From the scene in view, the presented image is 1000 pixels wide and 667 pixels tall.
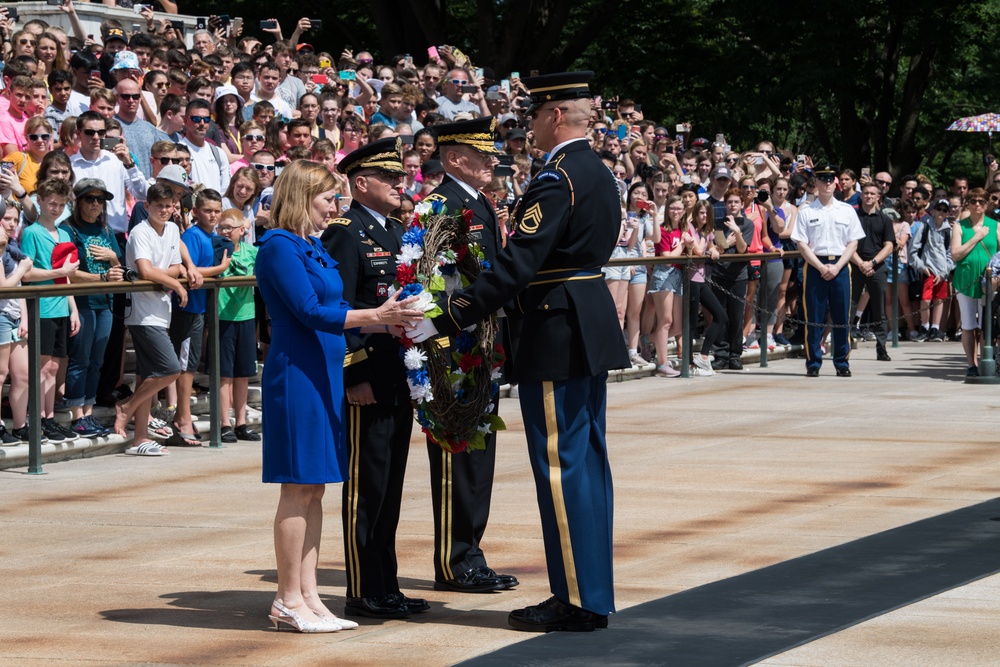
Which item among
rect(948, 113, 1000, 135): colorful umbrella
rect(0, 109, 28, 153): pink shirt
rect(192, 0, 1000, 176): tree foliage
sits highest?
rect(192, 0, 1000, 176): tree foliage

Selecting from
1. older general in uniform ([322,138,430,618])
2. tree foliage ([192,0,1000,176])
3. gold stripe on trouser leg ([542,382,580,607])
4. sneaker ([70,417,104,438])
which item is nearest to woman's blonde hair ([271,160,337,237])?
older general in uniform ([322,138,430,618])

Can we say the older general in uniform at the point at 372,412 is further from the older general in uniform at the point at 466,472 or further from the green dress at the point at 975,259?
the green dress at the point at 975,259

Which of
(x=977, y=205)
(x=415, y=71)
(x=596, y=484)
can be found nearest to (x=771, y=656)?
(x=596, y=484)

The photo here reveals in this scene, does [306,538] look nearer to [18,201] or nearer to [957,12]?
[18,201]

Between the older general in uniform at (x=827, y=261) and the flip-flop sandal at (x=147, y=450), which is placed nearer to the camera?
the flip-flop sandal at (x=147, y=450)

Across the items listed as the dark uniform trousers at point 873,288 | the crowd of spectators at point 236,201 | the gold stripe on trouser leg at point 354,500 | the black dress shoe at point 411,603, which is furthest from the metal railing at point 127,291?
the black dress shoe at point 411,603

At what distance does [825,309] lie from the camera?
1697 cm

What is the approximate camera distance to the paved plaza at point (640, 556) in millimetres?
6434

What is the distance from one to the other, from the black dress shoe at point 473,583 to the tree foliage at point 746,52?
85.6 ft

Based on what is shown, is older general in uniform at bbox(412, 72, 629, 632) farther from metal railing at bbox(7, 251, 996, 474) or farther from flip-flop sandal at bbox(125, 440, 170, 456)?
flip-flop sandal at bbox(125, 440, 170, 456)

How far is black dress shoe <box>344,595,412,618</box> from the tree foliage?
2659 cm

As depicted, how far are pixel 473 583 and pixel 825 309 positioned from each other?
1003 cm

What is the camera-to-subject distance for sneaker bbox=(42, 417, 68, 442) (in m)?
11.6

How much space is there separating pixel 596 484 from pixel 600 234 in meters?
0.98
